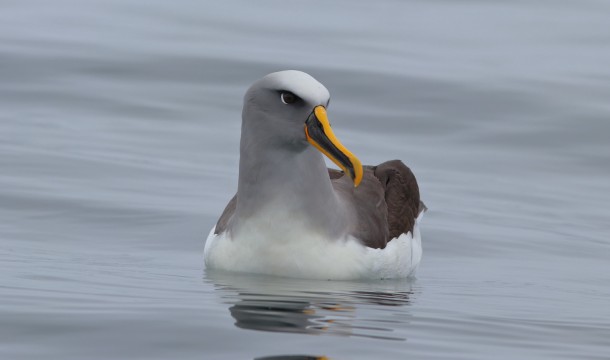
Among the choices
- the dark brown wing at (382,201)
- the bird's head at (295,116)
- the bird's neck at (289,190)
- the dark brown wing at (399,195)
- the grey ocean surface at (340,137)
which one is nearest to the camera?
the grey ocean surface at (340,137)

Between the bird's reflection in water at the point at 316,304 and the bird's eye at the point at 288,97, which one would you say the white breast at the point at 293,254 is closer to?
the bird's reflection in water at the point at 316,304

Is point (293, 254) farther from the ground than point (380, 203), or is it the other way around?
point (380, 203)

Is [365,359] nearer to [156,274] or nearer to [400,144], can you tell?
[156,274]

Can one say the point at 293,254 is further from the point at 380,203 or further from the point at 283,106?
the point at 380,203

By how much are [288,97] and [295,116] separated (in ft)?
0.41

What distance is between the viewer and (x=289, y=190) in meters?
A: 10.4

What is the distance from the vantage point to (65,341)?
7.79m

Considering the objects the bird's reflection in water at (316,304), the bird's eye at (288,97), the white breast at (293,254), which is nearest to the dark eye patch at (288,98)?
the bird's eye at (288,97)

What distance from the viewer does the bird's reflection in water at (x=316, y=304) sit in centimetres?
834

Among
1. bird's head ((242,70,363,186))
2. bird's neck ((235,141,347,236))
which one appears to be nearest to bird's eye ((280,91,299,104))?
bird's head ((242,70,363,186))

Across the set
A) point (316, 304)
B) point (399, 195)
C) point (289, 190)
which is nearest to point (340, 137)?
point (399, 195)

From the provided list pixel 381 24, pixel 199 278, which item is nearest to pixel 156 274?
pixel 199 278

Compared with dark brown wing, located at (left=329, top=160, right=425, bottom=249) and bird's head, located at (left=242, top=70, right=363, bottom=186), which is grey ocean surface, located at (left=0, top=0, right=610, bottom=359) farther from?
bird's head, located at (left=242, top=70, right=363, bottom=186)

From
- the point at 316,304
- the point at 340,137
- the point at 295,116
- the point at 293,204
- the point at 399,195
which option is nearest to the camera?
the point at 316,304
